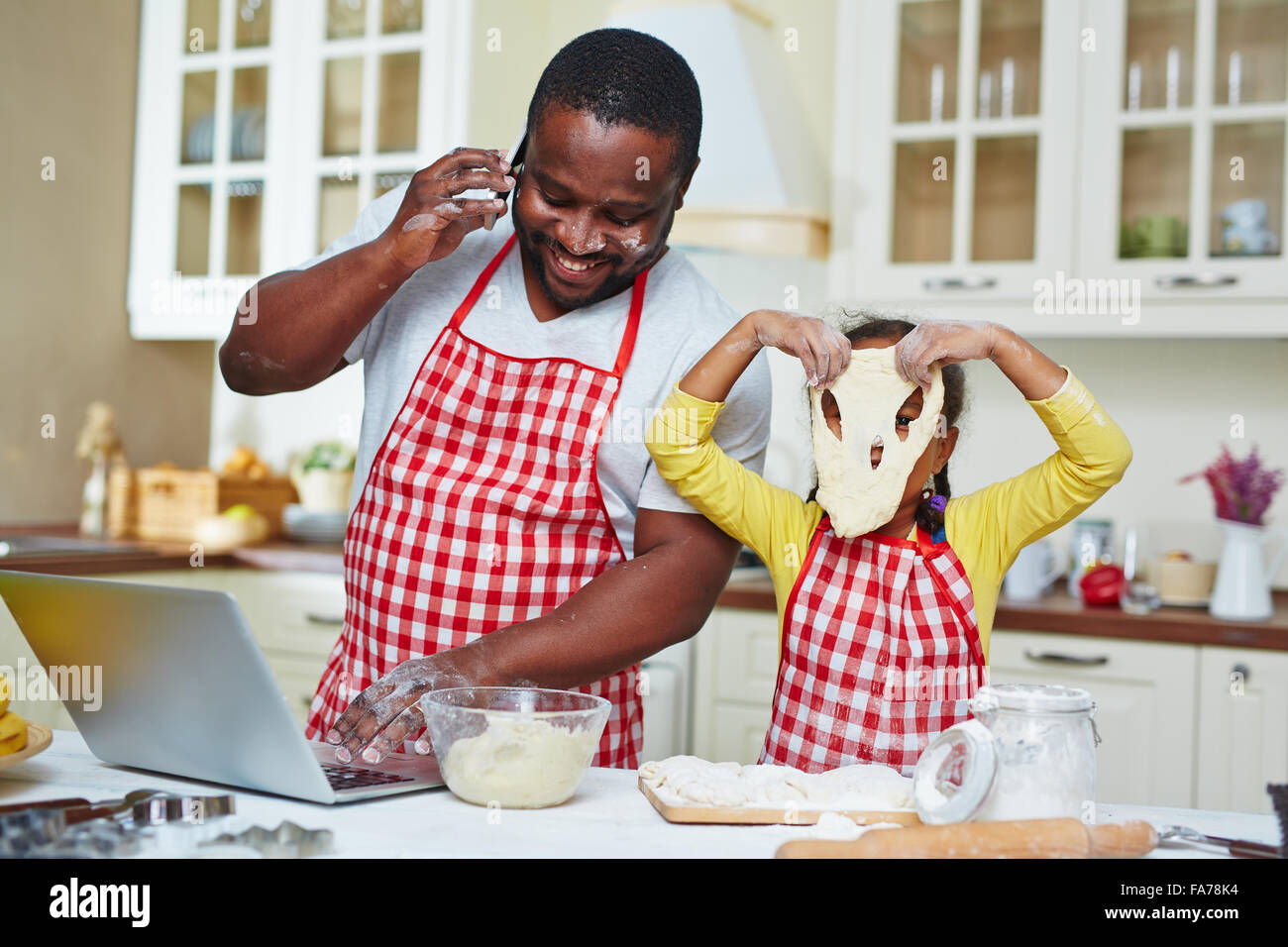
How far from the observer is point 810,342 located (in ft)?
3.93

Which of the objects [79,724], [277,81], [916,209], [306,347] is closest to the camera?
[79,724]

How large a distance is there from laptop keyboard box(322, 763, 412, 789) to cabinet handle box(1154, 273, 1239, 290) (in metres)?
1.87

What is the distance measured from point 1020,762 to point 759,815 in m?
0.18

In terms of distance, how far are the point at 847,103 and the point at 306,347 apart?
1.66m

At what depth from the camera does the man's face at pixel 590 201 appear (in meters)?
1.11

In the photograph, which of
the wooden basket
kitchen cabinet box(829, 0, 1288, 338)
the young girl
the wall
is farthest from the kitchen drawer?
the wall

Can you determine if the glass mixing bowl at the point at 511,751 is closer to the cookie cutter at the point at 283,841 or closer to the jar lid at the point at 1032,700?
the cookie cutter at the point at 283,841


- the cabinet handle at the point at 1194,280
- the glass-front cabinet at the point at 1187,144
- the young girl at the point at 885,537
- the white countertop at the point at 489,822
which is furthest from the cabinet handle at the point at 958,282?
the white countertop at the point at 489,822

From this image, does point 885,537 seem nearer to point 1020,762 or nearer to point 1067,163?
point 1020,762

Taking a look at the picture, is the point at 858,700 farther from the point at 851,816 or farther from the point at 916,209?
the point at 916,209

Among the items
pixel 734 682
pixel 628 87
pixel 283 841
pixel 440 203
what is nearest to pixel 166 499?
pixel 734 682

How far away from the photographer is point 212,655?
2.61ft

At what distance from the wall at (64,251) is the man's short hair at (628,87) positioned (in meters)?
2.06

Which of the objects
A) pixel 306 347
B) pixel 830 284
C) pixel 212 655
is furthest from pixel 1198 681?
pixel 212 655
